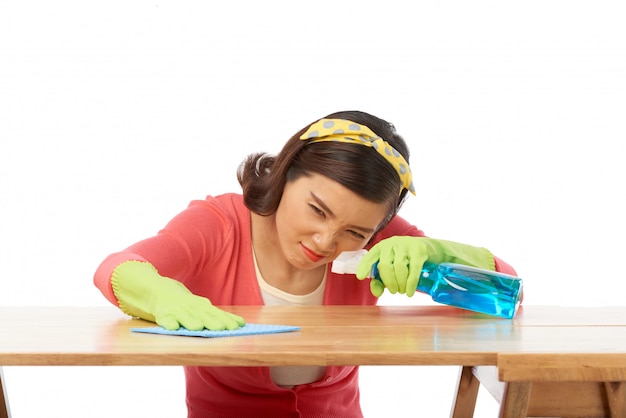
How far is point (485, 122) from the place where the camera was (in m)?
3.21

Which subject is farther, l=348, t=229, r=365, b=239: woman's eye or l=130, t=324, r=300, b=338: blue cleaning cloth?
l=348, t=229, r=365, b=239: woman's eye

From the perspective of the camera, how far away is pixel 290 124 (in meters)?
3.09

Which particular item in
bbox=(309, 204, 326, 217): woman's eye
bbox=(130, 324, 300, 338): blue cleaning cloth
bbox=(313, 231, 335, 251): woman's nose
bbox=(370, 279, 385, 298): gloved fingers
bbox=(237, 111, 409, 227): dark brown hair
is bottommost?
bbox=(370, 279, 385, 298): gloved fingers

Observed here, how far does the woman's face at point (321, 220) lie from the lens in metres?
1.84

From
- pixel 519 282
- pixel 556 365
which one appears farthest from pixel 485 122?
pixel 556 365

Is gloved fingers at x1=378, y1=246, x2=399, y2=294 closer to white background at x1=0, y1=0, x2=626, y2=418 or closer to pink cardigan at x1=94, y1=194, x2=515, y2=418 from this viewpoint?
pink cardigan at x1=94, y1=194, x2=515, y2=418

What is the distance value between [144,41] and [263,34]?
39 cm

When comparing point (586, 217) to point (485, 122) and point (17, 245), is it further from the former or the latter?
point (17, 245)

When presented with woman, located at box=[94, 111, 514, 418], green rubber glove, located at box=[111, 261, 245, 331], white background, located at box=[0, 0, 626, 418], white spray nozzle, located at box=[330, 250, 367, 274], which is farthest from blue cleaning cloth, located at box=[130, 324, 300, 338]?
white background, located at box=[0, 0, 626, 418]

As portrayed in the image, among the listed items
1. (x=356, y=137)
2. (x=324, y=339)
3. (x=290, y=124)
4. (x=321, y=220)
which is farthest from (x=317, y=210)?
(x=290, y=124)

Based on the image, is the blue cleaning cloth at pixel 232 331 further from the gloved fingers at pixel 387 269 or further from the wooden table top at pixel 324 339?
the gloved fingers at pixel 387 269

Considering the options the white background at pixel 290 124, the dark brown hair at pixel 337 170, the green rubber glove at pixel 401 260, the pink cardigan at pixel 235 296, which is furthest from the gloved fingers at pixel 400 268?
the white background at pixel 290 124

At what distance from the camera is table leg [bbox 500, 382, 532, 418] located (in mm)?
1428

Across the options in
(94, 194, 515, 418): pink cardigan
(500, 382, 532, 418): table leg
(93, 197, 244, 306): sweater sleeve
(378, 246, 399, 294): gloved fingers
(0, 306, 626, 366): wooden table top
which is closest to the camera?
(0, 306, 626, 366): wooden table top
